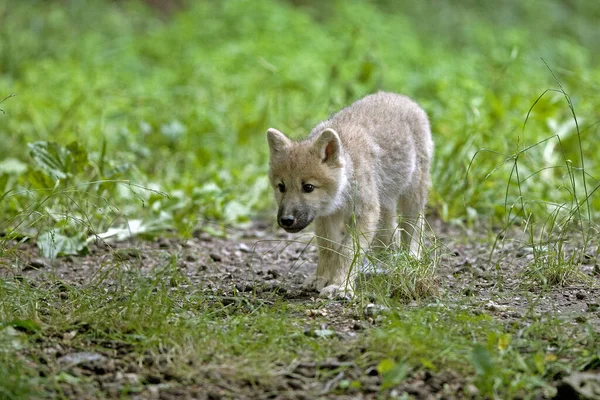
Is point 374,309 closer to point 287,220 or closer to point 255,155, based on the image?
point 287,220

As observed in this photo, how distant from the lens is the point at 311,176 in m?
6.53

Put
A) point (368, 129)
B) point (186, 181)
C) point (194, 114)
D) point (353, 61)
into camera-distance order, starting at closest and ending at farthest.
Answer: point (368, 129) < point (186, 181) < point (194, 114) < point (353, 61)

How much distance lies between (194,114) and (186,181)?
1.91 metres

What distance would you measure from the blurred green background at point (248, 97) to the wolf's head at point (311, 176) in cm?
96

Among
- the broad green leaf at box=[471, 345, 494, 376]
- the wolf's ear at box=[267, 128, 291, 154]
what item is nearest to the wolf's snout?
the wolf's ear at box=[267, 128, 291, 154]

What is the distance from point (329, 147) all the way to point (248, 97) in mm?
5908

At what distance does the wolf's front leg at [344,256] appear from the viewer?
244 inches

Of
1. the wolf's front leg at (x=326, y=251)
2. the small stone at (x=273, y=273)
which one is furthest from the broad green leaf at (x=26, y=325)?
the small stone at (x=273, y=273)

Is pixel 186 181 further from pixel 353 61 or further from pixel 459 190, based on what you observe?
pixel 353 61

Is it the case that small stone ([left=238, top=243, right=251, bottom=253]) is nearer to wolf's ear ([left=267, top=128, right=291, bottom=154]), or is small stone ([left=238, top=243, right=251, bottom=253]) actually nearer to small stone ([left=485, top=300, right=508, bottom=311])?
wolf's ear ([left=267, top=128, right=291, bottom=154])

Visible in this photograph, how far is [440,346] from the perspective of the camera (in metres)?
4.62

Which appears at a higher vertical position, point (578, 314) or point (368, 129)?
point (368, 129)

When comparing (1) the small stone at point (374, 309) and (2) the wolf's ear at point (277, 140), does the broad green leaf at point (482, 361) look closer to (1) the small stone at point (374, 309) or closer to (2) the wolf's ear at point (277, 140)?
(1) the small stone at point (374, 309)

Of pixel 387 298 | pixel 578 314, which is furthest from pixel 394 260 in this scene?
pixel 578 314
